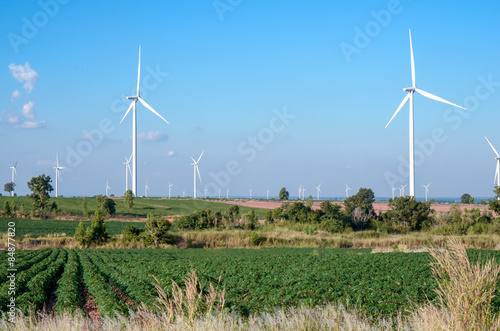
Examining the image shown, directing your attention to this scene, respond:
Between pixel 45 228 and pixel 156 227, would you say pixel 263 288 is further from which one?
pixel 45 228

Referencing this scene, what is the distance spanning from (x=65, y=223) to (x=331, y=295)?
219ft

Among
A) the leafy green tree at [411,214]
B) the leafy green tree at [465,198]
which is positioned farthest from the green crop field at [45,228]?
the leafy green tree at [465,198]

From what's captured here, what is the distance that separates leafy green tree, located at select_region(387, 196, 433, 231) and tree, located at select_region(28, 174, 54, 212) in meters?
62.3

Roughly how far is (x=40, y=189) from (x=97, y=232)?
36.4 m

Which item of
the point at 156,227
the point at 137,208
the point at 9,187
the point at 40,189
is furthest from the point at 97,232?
the point at 9,187

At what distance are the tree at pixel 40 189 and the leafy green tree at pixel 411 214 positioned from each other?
62302 millimetres

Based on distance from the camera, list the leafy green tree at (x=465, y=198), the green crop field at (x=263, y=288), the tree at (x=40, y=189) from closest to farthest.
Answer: the green crop field at (x=263, y=288) → the tree at (x=40, y=189) → the leafy green tree at (x=465, y=198)

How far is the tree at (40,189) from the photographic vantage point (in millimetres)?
81812

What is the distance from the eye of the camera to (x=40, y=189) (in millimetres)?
82188

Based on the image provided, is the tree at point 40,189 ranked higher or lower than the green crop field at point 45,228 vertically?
higher

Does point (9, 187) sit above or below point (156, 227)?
above

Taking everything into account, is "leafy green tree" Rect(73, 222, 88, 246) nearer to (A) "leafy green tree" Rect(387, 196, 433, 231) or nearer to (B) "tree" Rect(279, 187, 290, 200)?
(A) "leafy green tree" Rect(387, 196, 433, 231)

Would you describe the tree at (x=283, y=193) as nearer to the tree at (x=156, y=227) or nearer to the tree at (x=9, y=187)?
the tree at (x=9, y=187)

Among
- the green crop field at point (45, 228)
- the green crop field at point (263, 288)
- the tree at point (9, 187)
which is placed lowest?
the green crop field at point (45, 228)
